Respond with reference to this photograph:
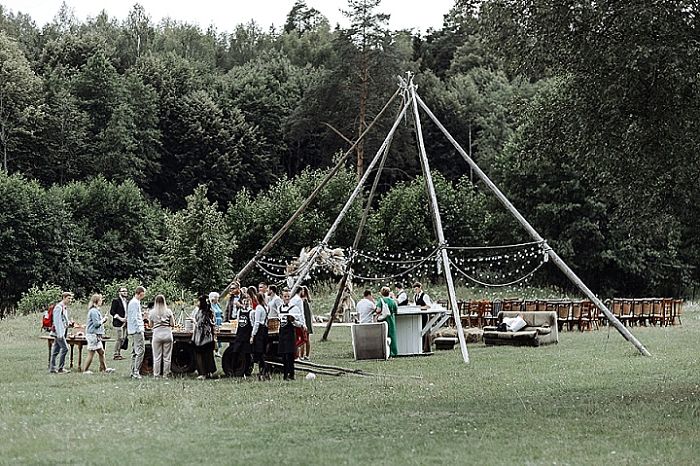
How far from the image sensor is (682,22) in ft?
45.6

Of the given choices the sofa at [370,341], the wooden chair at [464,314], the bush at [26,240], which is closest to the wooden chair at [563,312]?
the wooden chair at [464,314]

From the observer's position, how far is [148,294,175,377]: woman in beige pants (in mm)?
19109

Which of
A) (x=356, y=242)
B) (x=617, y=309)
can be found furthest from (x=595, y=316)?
(x=356, y=242)

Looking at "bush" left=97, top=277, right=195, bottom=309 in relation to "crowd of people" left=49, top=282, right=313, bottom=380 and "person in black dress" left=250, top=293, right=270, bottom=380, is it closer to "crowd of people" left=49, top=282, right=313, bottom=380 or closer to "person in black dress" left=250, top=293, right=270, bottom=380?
"crowd of people" left=49, top=282, right=313, bottom=380

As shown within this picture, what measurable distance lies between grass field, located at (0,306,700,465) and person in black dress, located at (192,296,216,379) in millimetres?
845

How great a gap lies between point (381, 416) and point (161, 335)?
725 centimetres

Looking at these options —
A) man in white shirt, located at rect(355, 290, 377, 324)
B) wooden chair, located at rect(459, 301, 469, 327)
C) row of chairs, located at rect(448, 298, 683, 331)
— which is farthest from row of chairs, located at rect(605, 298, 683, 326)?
man in white shirt, located at rect(355, 290, 377, 324)

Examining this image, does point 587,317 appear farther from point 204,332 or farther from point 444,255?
point 204,332

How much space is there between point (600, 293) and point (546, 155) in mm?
39973

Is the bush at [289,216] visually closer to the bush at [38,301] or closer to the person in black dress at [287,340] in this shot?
the bush at [38,301]

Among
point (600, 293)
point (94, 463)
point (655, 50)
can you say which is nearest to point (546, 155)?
point (655, 50)

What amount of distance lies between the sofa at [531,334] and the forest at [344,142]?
13.3 ft

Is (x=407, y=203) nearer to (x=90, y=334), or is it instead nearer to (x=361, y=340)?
(x=361, y=340)

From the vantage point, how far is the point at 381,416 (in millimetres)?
13250
